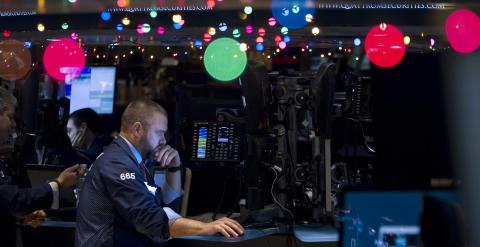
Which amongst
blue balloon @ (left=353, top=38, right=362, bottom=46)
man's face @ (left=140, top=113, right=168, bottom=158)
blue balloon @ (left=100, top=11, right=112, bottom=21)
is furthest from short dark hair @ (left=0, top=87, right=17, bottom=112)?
blue balloon @ (left=353, top=38, right=362, bottom=46)

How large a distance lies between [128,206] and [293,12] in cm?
287

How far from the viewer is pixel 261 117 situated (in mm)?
2830

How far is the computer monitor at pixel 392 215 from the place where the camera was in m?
0.86

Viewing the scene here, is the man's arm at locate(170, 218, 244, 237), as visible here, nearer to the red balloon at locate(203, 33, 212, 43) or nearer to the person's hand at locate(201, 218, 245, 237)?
the person's hand at locate(201, 218, 245, 237)

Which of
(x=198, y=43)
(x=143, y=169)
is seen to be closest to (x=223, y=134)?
(x=143, y=169)

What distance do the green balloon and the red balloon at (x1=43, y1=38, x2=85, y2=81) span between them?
1.06 meters

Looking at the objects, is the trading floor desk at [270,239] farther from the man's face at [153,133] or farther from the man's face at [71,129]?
the man's face at [71,129]

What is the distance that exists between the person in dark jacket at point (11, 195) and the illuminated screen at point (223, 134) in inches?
35.7

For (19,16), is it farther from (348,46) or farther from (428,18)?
(428,18)

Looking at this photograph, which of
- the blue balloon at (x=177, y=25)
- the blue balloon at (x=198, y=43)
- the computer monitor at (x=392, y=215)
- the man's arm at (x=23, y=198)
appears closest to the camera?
the computer monitor at (x=392, y=215)

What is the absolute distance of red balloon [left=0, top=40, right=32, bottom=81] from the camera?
4.20 meters

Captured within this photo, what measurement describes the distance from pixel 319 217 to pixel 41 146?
2.20 metres

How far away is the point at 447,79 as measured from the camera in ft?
3.91

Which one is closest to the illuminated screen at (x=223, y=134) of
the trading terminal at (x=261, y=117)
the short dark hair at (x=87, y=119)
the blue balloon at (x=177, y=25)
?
the trading terminal at (x=261, y=117)
